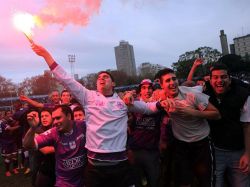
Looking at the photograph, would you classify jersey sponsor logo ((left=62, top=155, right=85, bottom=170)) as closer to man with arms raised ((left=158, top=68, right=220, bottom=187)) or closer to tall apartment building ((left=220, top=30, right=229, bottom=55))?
man with arms raised ((left=158, top=68, right=220, bottom=187))

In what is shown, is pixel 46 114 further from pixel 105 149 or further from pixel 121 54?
pixel 121 54

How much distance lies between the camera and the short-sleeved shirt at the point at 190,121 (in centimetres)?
472

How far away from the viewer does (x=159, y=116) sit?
6129 mm

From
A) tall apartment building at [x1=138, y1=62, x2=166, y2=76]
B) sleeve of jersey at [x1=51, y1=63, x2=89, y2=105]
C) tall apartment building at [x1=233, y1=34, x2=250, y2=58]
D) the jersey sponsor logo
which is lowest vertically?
the jersey sponsor logo

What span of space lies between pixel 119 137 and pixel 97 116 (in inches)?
16.7

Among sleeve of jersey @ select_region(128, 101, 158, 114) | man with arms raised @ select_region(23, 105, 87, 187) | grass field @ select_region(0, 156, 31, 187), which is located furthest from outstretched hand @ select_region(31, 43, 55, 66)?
grass field @ select_region(0, 156, 31, 187)

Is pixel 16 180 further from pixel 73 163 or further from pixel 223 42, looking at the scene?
pixel 223 42

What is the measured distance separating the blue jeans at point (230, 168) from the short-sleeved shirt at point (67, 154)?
6.53ft

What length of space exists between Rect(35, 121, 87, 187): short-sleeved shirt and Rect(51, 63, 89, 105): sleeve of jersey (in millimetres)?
573

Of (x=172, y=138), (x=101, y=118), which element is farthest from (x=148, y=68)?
(x=101, y=118)

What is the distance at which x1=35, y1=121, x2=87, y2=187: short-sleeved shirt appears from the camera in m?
4.81

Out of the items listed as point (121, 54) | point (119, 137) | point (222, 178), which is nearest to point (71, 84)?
point (119, 137)

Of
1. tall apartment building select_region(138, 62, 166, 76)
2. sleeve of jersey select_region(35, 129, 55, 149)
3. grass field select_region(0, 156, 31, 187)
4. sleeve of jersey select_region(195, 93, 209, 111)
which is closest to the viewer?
sleeve of jersey select_region(195, 93, 209, 111)

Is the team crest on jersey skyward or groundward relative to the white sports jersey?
groundward
